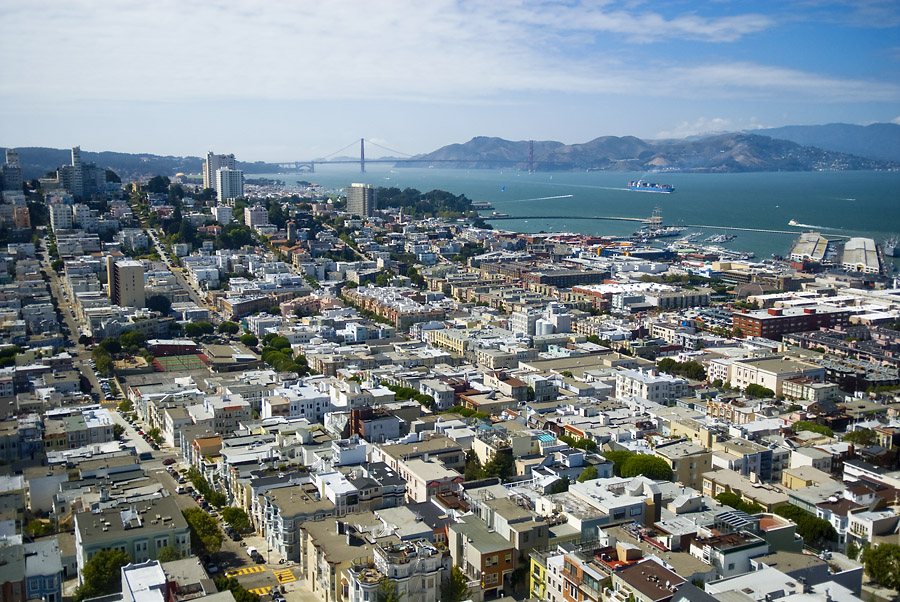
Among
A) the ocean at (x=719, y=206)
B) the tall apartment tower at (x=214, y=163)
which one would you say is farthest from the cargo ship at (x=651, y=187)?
the tall apartment tower at (x=214, y=163)

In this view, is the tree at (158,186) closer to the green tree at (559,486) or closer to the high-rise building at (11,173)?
the high-rise building at (11,173)

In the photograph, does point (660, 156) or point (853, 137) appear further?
point (853, 137)

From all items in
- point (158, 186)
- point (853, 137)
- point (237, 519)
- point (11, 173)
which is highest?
point (853, 137)

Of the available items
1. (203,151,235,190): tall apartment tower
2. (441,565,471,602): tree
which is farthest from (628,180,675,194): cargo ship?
(441,565,471,602): tree

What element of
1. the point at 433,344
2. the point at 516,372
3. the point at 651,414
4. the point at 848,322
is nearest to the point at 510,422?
the point at 651,414

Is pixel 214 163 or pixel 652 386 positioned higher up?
pixel 214 163

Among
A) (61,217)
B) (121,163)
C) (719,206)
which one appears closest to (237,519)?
(61,217)

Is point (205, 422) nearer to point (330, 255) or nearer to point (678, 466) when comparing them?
point (678, 466)

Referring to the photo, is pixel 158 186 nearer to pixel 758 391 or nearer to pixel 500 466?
pixel 758 391
